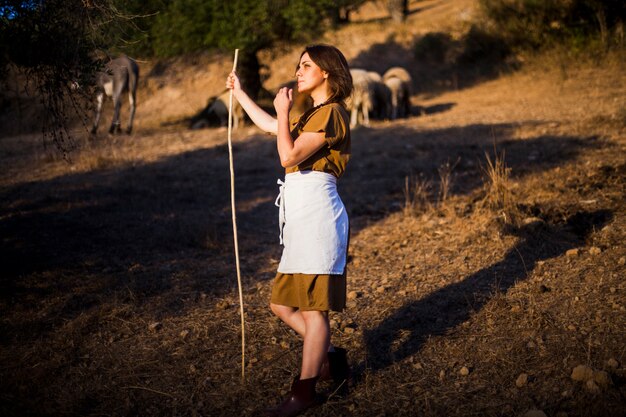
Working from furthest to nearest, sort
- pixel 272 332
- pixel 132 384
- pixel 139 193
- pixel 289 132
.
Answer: pixel 139 193
pixel 272 332
pixel 132 384
pixel 289 132

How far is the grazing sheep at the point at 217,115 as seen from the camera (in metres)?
12.8

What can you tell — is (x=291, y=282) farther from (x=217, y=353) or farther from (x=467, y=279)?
(x=467, y=279)

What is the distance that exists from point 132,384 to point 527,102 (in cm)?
1155

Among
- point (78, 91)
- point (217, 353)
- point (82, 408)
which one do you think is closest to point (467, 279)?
point (217, 353)

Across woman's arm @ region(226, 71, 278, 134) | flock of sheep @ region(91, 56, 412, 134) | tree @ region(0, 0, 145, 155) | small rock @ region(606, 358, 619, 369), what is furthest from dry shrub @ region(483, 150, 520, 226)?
flock of sheep @ region(91, 56, 412, 134)

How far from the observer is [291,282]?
2.43 m

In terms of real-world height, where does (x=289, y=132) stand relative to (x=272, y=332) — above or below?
above

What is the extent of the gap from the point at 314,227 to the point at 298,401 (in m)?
0.79

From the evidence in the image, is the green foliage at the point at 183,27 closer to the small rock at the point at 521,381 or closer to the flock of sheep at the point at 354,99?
the flock of sheep at the point at 354,99

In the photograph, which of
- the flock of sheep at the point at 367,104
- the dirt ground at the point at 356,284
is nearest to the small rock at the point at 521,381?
the dirt ground at the point at 356,284

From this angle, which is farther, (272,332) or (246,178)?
(246,178)

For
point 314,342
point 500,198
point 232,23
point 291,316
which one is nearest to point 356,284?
point 291,316

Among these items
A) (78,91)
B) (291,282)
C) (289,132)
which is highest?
(78,91)

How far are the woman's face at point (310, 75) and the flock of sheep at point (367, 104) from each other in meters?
9.14
